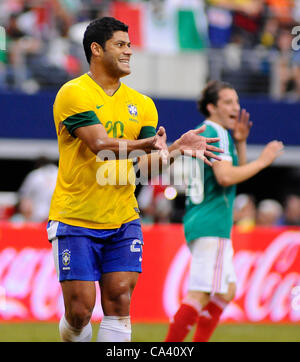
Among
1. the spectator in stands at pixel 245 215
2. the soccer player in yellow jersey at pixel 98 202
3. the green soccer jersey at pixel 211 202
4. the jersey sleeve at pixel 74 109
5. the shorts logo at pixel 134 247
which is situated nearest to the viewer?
the jersey sleeve at pixel 74 109

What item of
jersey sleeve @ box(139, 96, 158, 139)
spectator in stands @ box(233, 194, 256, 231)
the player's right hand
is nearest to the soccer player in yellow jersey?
jersey sleeve @ box(139, 96, 158, 139)

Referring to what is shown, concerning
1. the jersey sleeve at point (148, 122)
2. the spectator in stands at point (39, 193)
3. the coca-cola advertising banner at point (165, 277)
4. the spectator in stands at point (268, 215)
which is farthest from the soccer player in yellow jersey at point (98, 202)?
the spectator in stands at point (268, 215)

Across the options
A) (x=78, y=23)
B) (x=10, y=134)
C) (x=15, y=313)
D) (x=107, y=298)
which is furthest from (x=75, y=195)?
(x=78, y=23)

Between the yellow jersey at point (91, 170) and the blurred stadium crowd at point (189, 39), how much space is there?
906cm

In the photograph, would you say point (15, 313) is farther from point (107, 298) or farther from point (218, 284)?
point (107, 298)

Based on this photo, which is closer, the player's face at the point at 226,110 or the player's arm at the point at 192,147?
the player's arm at the point at 192,147

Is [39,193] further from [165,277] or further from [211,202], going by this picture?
[211,202]

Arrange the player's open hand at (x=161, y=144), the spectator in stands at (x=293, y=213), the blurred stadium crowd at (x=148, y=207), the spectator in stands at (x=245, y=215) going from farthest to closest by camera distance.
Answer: the spectator in stands at (x=293, y=213)
the spectator in stands at (x=245, y=215)
the blurred stadium crowd at (x=148, y=207)
the player's open hand at (x=161, y=144)

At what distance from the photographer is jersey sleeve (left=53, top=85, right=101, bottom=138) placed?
518 cm

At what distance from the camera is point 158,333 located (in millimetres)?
8836

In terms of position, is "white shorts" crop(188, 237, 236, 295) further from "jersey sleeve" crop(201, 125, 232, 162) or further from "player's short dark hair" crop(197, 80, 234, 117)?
"player's short dark hair" crop(197, 80, 234, 117)

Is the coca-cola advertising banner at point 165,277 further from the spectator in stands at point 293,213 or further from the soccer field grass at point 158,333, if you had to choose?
the spectator in stands at point 293,213

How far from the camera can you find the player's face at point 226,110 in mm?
7277

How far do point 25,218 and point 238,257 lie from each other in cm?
310
